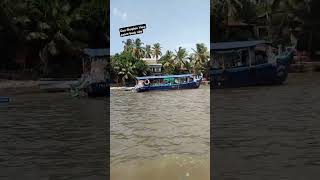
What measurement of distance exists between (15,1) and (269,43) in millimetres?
2792

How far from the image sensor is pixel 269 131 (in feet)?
17.1

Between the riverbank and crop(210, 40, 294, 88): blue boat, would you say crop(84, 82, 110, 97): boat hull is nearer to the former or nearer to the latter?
the riverbank

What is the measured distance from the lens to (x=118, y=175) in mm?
5449

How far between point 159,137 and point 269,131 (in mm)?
1422

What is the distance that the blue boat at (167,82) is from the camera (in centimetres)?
733

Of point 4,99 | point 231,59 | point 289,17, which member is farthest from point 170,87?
point 4,99

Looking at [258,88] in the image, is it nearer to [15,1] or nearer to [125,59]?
[125,59]

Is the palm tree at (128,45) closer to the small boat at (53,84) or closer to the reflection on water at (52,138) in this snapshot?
the reflection on water at (52,138)

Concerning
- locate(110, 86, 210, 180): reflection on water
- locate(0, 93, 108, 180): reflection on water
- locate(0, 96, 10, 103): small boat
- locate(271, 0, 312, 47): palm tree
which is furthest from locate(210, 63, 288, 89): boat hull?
locate(0, 96, 10, 103): small boat

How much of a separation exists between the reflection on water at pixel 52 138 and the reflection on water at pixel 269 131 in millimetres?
1278

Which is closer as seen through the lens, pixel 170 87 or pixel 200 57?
pixel 200 57

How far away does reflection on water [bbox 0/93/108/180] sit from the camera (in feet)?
16.5

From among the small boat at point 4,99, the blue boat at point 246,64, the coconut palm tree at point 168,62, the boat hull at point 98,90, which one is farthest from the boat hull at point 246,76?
the small boat at point 4,99

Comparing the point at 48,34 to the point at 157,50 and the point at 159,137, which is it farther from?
the point at 157,50
